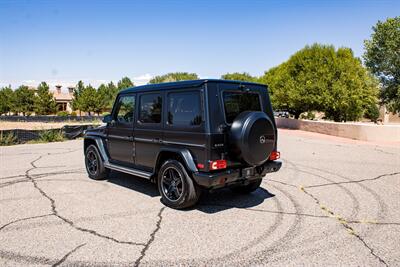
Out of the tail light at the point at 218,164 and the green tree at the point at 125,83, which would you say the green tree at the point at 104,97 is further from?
the tail light at the point at 218,164

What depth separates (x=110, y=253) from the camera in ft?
11.9

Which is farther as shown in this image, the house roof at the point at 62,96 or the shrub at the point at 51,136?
the house roof at the point at 62,96

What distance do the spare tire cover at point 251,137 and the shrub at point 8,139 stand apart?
524 inches

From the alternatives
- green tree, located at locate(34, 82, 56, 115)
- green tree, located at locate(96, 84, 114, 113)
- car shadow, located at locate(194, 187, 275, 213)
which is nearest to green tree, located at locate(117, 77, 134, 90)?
green tree, located at locate(96, 84, 114, 113)

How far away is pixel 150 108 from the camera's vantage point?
576cm

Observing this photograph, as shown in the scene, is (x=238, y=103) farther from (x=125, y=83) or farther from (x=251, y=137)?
(x=125, y=83)

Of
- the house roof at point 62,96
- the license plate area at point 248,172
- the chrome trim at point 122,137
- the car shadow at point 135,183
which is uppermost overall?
the house roof at point 62,96

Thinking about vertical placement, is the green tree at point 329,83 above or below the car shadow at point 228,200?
above

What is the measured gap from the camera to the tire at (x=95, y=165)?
7039 mm

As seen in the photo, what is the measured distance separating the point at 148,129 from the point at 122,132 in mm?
919

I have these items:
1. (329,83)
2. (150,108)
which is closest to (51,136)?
(150,108)

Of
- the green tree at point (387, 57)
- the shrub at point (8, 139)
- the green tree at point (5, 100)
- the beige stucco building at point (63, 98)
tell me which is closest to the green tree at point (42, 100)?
the green tree at point (5, 100)

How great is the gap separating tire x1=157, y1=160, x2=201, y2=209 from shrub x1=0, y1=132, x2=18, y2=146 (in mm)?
12041

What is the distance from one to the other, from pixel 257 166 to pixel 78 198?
3.36 meters
